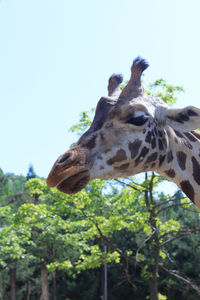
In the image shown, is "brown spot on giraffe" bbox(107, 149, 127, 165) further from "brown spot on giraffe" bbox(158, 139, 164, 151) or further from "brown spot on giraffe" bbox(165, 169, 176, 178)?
"brown spot on giraffe" bbox(165, 169, 176, 178)

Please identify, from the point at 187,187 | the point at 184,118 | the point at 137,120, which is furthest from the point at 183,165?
the point at 137,120

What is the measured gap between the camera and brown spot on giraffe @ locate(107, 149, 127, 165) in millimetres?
2719

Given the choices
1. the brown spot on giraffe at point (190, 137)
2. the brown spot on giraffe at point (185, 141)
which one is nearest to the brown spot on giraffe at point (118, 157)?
the brown spot on giraffe at point (185, 141)

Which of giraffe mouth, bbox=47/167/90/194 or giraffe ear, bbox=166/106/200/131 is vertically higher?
giraffe ear, bbox=166/106/200/131

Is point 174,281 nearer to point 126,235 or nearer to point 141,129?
point 126,235

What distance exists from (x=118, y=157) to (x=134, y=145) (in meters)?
0.16

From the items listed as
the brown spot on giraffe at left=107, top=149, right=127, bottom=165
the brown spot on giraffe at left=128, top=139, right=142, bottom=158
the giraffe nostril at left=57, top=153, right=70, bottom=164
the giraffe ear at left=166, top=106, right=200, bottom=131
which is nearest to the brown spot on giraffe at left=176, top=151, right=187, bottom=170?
the giraffe ear at left=166, top=106, right=200, bottom=131

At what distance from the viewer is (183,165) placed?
9.80 ft

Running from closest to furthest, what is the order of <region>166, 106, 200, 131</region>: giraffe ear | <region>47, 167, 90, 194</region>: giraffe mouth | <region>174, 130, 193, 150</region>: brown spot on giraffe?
<region>47, 167, 90, 194</region>: giraffe mouth
<region>166, 106, 200, 131</region>: giraffe ear
<region>174, 130, 193, 150</region>: brown spot on giraffe

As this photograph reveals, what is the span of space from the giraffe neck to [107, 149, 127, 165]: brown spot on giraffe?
15.3 inches

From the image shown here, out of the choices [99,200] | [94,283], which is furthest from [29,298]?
[99,200]

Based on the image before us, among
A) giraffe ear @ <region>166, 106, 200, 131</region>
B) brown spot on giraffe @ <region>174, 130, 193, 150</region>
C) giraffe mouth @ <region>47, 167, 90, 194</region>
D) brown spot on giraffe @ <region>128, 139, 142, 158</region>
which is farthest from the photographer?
brown spot on giraffe @ <region>174, 130, 193, 150</region>

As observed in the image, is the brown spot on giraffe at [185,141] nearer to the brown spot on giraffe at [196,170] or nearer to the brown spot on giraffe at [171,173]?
the brown spot on giraffe at [196,170]

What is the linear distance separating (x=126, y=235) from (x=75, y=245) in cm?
1506
